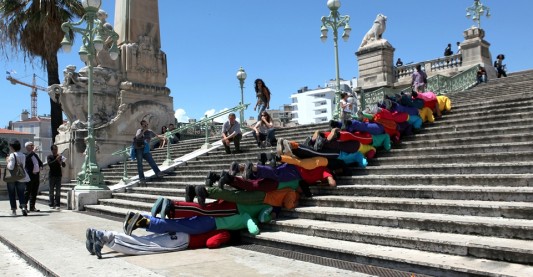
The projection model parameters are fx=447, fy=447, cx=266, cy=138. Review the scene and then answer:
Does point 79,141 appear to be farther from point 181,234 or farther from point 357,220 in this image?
point 357,220

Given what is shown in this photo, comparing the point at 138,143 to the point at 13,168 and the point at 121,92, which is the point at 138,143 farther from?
the point at 121,92

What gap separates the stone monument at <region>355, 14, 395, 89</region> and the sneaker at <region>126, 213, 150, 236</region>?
21.1m

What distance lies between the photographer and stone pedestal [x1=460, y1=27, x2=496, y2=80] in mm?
22078

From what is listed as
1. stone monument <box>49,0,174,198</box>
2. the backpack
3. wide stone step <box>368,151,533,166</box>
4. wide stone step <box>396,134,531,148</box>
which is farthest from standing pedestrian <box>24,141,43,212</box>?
wide stone step <box>396,134,531,148</box>

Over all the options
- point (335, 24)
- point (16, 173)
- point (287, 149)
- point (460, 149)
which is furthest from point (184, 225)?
point (335, 24)

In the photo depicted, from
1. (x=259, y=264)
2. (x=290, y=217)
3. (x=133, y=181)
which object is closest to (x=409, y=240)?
(x=259, y=264)

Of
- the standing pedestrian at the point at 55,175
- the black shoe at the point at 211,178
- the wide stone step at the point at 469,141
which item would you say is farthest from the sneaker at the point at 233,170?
the standing pedestrian at the point at 55,175

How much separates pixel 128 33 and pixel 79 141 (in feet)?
19.6

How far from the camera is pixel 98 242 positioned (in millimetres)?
5465

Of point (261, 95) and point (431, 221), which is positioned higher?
point (261, 95)

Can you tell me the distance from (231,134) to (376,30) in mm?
17340

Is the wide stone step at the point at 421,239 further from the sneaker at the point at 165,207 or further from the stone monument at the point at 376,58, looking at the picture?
the stone monument at the point at 376,58

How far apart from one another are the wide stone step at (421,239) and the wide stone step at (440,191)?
96cm

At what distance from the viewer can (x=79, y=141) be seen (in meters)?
16.5
